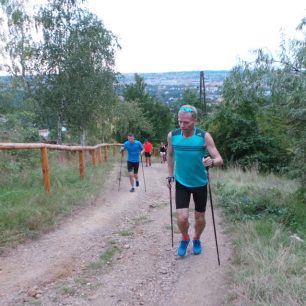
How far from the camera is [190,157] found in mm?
5375

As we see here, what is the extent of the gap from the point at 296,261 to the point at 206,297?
107 centimetres

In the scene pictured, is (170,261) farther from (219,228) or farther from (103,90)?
(103,90)

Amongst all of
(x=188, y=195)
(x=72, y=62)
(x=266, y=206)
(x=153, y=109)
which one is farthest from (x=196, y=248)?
(x=153, y=109)

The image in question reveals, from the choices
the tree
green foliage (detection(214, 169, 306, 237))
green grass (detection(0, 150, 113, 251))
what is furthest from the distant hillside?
green foliage (detection(214, 169, 306, 237))

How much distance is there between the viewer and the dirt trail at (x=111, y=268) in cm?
445

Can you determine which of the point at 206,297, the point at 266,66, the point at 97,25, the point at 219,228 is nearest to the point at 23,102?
the point at 97,25

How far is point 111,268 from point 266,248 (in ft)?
6.27

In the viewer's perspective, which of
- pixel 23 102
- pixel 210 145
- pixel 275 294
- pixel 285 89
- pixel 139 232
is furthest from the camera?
pixel 23 102

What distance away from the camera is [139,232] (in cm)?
714

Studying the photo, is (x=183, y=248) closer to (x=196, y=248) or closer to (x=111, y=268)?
(x=196, y=248)

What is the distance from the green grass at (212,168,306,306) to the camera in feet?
12.9

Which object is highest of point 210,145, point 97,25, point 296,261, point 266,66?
point 97,25

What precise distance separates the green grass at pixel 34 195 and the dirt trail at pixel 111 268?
0.29 metres

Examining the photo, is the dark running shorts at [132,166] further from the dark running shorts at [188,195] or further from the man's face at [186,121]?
the man's face at [186,121]
